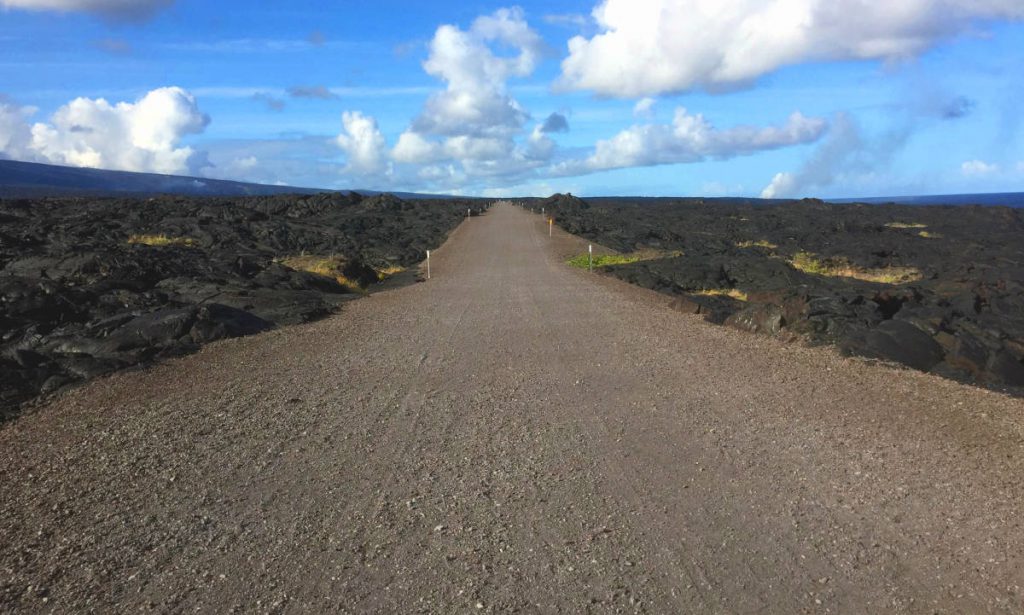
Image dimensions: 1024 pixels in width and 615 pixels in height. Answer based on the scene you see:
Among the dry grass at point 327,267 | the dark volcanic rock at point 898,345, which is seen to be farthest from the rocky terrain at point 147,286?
the dark volcanic rock at point 898,345

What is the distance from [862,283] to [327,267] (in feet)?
62.3

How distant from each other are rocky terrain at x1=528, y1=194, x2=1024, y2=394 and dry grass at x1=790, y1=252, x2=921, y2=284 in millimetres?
81

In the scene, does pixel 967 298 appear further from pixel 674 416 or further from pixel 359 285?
pixel 359 285

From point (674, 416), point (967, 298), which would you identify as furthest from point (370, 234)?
point (674, 416)

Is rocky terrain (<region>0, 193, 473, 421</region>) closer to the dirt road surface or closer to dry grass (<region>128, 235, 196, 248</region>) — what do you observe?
dry grass (<region>128, 235, 196, 248</region>)

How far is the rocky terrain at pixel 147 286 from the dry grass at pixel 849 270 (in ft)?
64.1

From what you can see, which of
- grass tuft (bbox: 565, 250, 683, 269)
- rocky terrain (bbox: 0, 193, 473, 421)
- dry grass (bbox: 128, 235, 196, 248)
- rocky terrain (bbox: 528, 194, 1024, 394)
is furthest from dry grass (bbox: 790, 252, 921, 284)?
dry grass (bbox: 128, 235, 196, 248)

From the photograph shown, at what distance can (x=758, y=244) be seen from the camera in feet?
156

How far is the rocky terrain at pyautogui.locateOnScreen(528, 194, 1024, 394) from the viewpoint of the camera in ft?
38.7

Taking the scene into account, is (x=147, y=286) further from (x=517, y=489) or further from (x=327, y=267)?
(x=517, y=489)

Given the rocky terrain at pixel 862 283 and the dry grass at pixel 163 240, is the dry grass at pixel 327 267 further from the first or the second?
the rocky terrain at pixel 862 283

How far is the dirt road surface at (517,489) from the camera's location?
4840 mm

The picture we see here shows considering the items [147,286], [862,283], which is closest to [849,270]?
[862,283]

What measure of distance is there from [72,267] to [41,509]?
55.7ft
